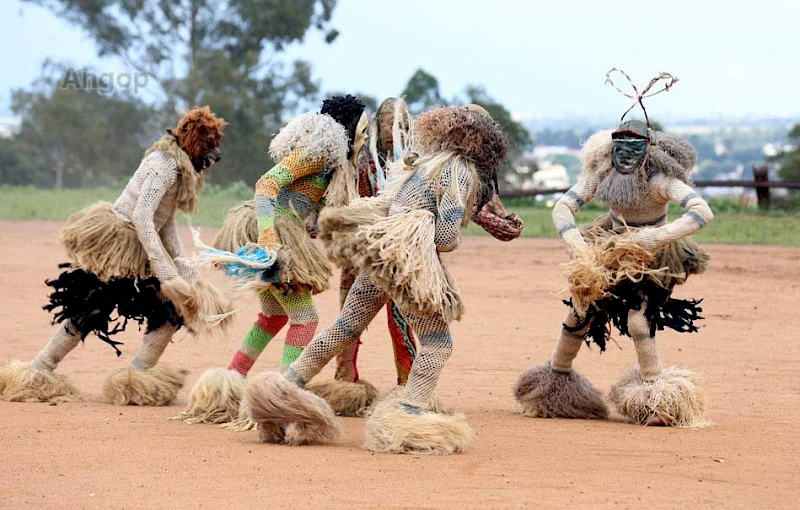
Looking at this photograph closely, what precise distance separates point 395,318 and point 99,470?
200 centimetres

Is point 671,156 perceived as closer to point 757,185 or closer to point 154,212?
point 154,212

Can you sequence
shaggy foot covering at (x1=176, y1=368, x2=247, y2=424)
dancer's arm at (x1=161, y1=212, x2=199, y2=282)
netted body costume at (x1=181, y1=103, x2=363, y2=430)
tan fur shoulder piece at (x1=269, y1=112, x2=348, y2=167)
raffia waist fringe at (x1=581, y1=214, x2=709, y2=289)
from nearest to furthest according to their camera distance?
netted body costume at (x1=181, y1=103, x2=363, y2=430) → tan fur shoulder piece at (x1=269, y1=112, x2=348, y2=167) → shaggy foot covering at (x1=176, y1=368, x2=247, y2=424) → raffia waist fringe at (x1=581, y1=214, x2=709, y2=289) → dancer's arm at (x1=161, y1=212, x2=199, y2=282)

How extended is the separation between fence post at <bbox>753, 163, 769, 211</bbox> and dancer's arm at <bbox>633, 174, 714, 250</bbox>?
17.3 metres

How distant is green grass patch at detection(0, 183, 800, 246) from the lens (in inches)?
824

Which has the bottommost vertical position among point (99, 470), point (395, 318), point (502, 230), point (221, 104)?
point (99, 470)

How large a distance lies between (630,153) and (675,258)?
69cm

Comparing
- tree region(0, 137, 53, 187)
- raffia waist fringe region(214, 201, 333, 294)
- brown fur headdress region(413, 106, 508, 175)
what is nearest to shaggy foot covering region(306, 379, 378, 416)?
raffia waist fringe region(214, 201, 333, 294)

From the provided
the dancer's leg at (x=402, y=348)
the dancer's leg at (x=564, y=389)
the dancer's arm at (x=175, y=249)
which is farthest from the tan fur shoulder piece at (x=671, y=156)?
the dancer's arm at (x=175, y=249)

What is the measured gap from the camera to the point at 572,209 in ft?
23.6

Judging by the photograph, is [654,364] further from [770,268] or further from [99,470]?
[770,268]

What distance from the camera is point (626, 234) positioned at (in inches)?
277

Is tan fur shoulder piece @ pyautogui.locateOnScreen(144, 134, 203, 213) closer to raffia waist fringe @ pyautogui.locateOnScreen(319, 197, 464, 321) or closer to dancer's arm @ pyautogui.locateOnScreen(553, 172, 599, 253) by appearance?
raffia waist fringe @ pyautogui.locateOnScreen(319, 197, 464, 321)

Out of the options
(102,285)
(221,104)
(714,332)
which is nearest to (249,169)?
(221,104)

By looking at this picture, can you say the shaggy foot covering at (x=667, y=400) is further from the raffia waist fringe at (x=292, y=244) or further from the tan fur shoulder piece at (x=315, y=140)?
the tan fur shoulder piece at (x=315, y=140)
